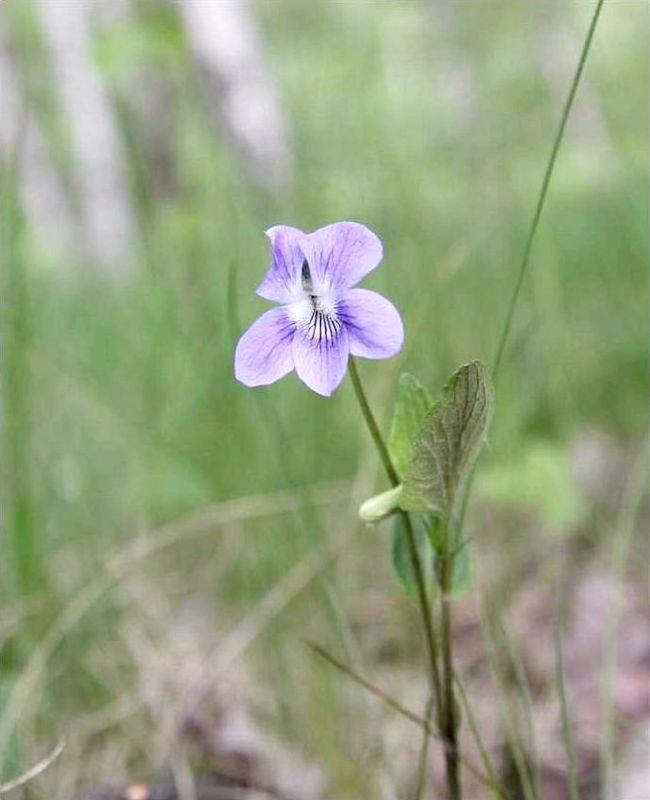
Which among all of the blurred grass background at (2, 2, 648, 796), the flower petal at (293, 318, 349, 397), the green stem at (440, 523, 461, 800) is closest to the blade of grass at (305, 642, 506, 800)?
the green stem at (440, 523, 461, 800)

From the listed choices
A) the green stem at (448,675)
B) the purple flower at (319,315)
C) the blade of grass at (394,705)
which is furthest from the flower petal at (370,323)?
the blade of grass at (394,705)

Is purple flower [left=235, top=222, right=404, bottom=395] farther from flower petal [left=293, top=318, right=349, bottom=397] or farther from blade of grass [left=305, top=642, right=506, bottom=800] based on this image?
blade of grass [left=305, top=642, right=506, bottom=800]

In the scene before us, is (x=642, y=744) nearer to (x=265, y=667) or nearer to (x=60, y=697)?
(x=265, y=667)

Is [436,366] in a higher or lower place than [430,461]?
higher

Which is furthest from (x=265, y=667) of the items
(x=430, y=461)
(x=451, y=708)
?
(x=430, y=461)

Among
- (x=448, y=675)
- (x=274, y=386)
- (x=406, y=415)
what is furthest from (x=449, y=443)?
(x=274, y=386)

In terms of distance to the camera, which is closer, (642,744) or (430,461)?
(430,461)

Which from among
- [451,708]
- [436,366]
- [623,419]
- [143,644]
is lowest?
[451,708]
